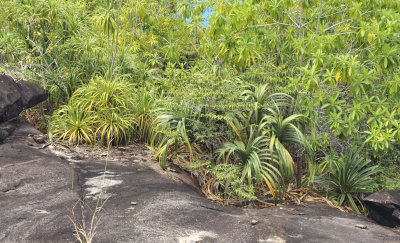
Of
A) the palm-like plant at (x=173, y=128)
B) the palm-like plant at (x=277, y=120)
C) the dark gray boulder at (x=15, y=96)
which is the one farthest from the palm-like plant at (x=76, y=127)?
the palm-like plant at (x=277, y=120)

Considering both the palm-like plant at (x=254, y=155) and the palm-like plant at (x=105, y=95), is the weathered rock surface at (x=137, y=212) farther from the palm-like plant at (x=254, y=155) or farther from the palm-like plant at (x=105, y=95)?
the palm-like plant at (x=105, y=95)

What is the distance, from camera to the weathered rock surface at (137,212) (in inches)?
143

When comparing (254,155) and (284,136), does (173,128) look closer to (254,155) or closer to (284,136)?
(254,155)

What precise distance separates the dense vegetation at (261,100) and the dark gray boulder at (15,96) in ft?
1.91

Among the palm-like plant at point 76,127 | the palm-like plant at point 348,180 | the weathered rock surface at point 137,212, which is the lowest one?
the weathered rock surface at point 137,212

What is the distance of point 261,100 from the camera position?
20.2 ft

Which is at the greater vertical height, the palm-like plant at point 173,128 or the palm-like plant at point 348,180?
the palm-like plant at point 173,128

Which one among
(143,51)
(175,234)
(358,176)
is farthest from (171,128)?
(143,51)

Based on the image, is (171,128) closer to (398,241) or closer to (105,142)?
(105,142)

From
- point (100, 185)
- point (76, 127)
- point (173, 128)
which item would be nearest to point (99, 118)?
point (76, 127)

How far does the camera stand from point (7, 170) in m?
5.16

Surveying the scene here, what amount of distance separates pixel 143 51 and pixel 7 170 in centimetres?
642

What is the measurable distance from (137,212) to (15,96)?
403cm

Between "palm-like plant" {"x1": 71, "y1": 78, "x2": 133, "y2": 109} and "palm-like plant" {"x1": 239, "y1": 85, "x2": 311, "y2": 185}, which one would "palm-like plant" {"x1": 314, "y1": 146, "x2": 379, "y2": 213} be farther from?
"palm-like plant" {"x1": 71, "y1": 78, "x2": 133, "y2": 109}
